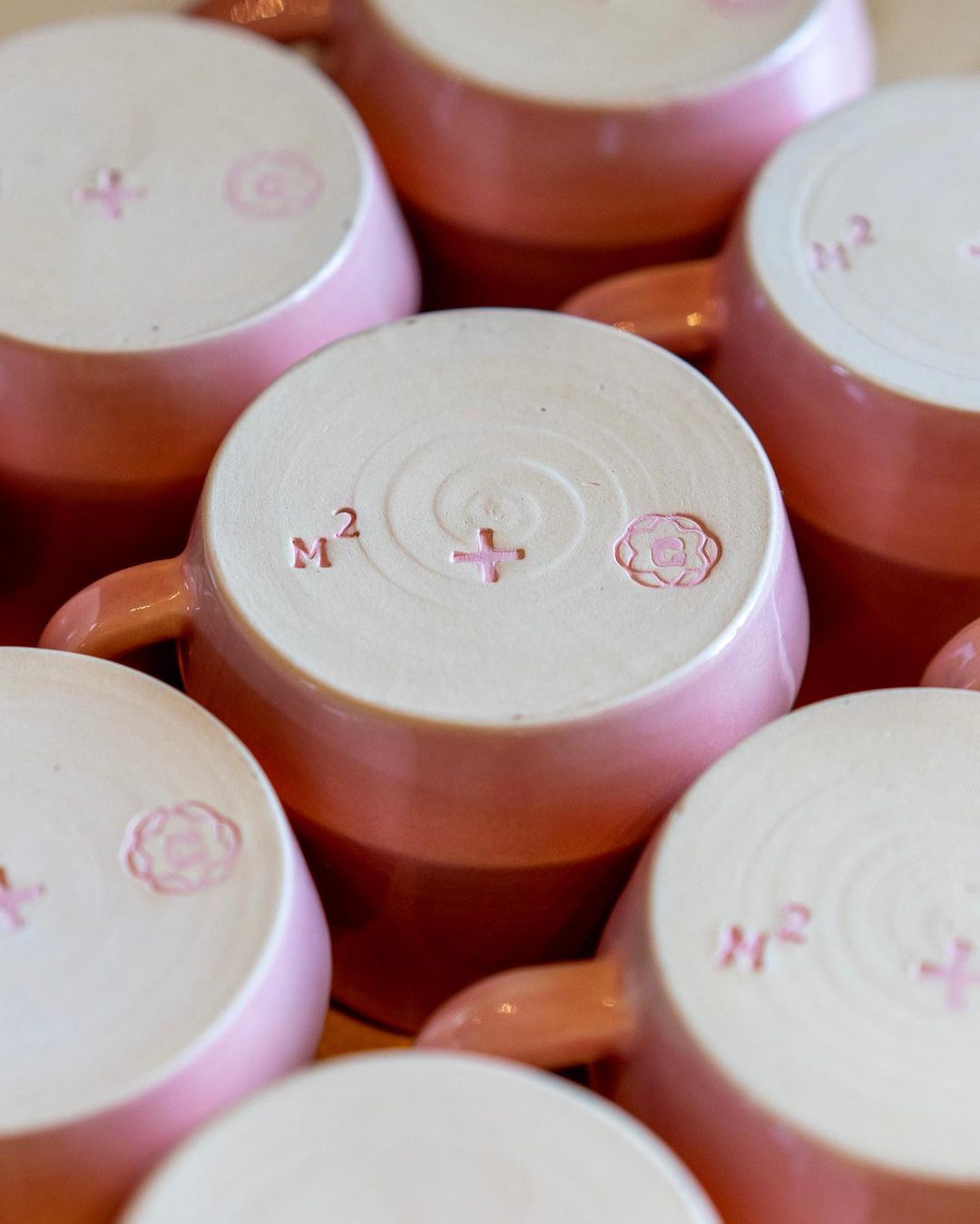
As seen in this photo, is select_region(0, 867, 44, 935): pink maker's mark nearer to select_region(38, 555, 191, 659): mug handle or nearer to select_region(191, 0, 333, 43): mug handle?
select_region(38, 555, 191, 659): mug handle

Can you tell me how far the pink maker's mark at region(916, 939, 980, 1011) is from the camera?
0.47 m

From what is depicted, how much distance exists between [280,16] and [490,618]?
454mm

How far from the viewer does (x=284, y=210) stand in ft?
2.28

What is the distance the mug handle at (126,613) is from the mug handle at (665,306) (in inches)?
8.8

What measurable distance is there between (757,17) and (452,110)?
156 millimetres

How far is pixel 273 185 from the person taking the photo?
71 cm

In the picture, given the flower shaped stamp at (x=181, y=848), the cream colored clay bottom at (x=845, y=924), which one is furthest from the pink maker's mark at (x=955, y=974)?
the flower shaped stamp at (x=181, y=848)

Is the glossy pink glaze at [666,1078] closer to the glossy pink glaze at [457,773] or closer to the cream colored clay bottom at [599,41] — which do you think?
the glossy pink glaze at [457,773]

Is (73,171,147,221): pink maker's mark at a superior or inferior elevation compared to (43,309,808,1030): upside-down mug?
superior

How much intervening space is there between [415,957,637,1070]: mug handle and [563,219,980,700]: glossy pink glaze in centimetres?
25

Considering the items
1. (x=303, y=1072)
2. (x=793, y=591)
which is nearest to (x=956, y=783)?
(x=793, y=591)

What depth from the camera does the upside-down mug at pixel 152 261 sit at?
649 millimetres

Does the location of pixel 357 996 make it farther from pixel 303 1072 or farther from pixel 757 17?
pixel 757 17

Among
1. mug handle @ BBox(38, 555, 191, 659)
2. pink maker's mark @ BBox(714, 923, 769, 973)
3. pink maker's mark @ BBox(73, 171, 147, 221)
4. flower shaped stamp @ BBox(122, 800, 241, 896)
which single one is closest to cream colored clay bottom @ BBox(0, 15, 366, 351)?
pink maker's mark @ BBox(73, 171, 147, 221)
